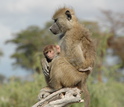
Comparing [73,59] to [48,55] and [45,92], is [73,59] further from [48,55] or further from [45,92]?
[45,92]

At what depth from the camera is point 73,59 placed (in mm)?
6422

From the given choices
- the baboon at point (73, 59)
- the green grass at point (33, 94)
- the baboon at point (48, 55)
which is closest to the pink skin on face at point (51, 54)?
the baboon at point (48, 55)

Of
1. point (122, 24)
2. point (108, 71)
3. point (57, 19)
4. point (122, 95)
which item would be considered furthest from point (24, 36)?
point (57, 19)

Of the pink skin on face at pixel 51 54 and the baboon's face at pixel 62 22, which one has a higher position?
the baboon's face at pixel 62 22

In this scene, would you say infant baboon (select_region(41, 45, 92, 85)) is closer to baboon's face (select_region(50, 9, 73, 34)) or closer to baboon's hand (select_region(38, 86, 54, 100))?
baboon's hand (select_region(38, 86, 54, 100))

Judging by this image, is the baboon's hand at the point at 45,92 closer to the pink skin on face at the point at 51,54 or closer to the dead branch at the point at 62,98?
the dead branch at the point at 62,98

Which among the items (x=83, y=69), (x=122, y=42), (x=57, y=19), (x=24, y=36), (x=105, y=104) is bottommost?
(x=83, y=69)

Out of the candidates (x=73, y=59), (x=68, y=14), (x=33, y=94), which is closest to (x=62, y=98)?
(x=73, y=59)

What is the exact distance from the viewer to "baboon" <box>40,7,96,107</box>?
20.8 ft

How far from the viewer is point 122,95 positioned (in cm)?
1579

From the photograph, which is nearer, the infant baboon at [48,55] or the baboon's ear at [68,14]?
the infant baboon at [48,55]

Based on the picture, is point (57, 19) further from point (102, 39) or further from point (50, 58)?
point (102, 39)

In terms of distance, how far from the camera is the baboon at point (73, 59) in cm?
635

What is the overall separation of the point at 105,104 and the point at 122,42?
33.9m
